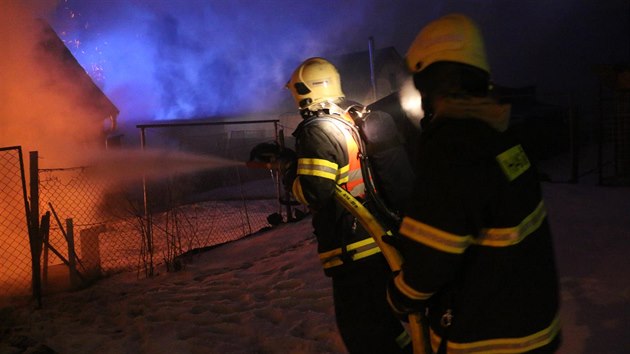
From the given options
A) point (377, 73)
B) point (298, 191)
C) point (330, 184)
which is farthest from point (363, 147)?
point (377, 73)

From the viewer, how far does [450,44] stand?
1.70 m

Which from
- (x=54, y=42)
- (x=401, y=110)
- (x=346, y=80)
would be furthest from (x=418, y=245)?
(x=346, y=80)

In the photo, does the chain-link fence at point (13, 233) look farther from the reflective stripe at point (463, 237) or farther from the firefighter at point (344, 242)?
the reflective stripe at point (463, 237)

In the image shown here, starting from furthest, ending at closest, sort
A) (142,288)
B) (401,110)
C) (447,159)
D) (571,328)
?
(142,288) < (571,328) < (401,110) < (447,159)

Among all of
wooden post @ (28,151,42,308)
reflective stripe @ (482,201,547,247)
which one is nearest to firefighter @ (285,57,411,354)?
reflective stripe @ (482,201,547,247)

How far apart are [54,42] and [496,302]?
41.1ft

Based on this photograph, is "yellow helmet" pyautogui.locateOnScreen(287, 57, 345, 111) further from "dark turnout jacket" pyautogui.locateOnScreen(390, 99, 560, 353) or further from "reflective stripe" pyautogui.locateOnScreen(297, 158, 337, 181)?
"dark turnout jacket" pyautogui.locateOnScreen(390, 99, 560, 353)

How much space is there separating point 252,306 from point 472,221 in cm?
388

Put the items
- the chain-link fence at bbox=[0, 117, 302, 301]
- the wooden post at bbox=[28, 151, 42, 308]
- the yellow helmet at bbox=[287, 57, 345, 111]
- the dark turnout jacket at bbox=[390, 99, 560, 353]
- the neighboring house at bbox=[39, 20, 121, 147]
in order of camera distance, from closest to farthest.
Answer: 1. the dark turnout jacket at bbox=[390, 99, 560, 353]
2. the yellow helmet at bbox=[287, 57, 345, 111]
3. the wooden post at bbox=[28, 151, 42, 308]
4. the chain-link fence at bbox=[0, 117, 302, 301]
5. the neighboring house at bbox=[39, 20, 121, 147]

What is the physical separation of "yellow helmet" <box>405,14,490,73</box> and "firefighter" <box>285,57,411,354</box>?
110 cm

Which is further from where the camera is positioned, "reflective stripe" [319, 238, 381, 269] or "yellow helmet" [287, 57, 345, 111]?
"yellow helmet" [287, 57, 345, 111]

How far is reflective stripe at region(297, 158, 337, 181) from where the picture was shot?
9.03ft

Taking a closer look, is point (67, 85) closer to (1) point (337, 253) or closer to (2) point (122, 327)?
(2) point (122, 327)

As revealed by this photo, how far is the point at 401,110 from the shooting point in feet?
10.5
